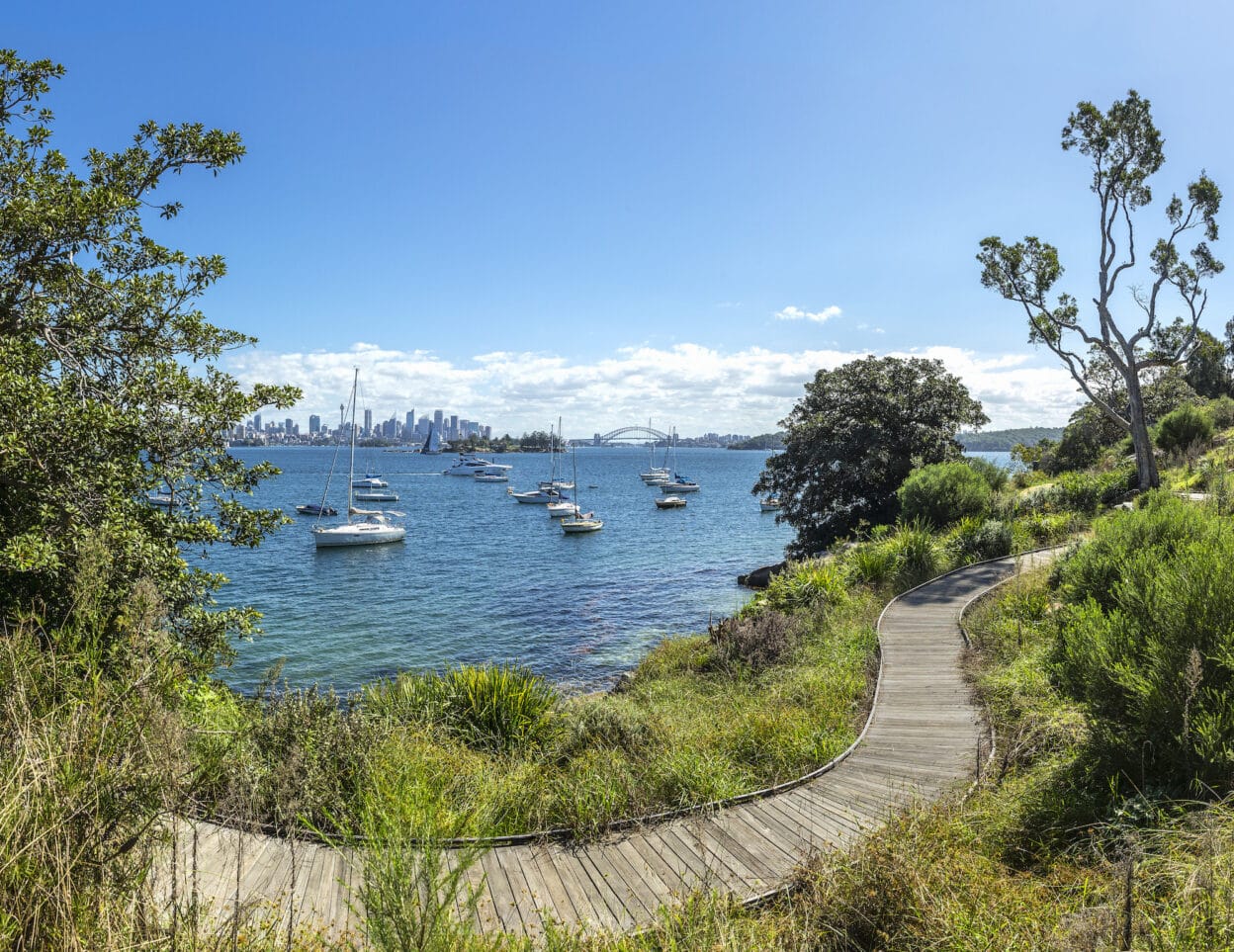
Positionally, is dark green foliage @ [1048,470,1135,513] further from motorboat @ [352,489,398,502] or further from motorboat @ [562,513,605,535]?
motorboat @ [352,489,398,502]

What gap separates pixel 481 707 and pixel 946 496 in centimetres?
1506

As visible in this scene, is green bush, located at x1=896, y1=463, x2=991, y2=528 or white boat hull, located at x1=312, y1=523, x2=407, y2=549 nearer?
green bush, located at x1=896, y1=463, x2=991, y2=528

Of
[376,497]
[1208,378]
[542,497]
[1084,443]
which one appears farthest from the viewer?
[376,497]

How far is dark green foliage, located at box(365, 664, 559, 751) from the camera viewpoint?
24.2 feet

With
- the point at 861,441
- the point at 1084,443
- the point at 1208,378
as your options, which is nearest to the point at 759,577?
the point at 861,441

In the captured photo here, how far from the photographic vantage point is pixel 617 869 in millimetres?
4645

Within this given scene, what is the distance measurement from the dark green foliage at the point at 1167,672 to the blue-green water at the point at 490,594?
11325mm

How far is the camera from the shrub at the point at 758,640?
10445 millimetres

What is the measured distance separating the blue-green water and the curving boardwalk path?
32.2ft

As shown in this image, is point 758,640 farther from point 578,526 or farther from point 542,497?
point 542,497

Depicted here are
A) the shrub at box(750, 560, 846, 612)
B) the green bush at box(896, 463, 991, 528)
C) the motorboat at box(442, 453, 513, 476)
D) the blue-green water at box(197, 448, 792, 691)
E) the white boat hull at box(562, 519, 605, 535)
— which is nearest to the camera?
the shrub at box(750, 560, 846, 612)

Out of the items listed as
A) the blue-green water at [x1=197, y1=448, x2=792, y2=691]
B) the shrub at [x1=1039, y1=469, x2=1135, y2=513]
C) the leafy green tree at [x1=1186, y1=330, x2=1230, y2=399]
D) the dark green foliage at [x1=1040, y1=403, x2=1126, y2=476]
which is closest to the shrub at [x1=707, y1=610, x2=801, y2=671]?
the blue-green water at [x1=197, y1=448, x2=792, y2=691]

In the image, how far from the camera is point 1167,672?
4566 mm

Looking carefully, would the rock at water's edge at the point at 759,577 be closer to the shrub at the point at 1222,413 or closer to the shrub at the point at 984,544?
the shrub at the point at 984,544
